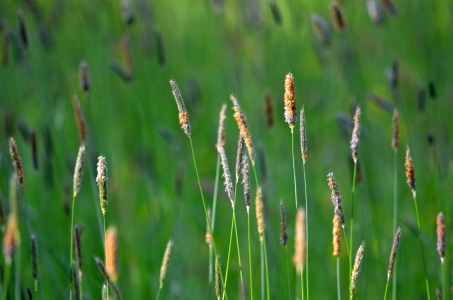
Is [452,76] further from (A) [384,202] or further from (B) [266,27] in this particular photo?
(B) [266,27]

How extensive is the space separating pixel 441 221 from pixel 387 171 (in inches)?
67.6

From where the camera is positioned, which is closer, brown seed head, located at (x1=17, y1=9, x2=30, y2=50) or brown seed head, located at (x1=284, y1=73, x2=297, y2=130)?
brown seed head, located at (x1=284, y1=73, x2=297, y2=130)

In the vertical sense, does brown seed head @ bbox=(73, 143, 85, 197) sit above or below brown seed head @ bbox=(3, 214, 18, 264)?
above

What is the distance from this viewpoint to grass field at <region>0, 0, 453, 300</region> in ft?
6.51

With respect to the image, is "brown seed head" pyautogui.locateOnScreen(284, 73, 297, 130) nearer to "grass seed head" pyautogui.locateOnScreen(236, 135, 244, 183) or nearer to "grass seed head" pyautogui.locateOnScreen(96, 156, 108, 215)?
"grass seed head" pyautogui.locateOnScreen(236, 135, 244, 183)

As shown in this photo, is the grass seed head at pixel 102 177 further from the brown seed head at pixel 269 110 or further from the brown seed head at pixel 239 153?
the brown seed head at pixel 269 110

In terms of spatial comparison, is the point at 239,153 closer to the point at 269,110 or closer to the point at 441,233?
the point at 441,233

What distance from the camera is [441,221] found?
3.73ft

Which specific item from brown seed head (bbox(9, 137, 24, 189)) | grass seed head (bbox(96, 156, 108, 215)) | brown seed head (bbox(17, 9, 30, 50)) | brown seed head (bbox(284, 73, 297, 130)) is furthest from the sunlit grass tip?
brown seed head (bbox(17, 9, 30, 50))

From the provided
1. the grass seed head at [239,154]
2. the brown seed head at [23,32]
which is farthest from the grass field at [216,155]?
the grass seed head at [239,154]

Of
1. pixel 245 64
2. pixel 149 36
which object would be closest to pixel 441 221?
pixel 149 36

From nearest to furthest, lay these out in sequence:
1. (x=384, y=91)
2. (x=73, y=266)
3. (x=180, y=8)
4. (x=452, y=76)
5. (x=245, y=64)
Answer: (x=73, y=266) → (x=452, y=76) → (x=384, y=91) → (x=245, y=64) → (x=180, y=8)

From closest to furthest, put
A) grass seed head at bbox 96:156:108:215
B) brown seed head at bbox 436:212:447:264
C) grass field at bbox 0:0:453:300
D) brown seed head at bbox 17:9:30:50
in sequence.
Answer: grass seed head at bbox 96:156:108:215, brown seed head at bbox 436:212:447:264, brown seed head at bbox 17:9:30:50, grass field at bbox 0:0:453:300

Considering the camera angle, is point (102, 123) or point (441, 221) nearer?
point (441, 221)
